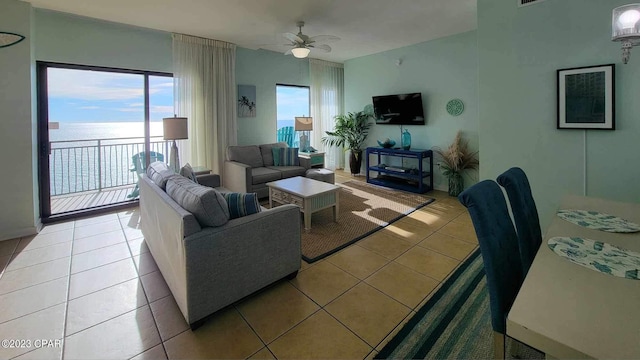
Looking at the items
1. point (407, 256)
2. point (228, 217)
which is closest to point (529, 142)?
point (407, 256)

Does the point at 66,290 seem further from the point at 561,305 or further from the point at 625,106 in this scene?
the point at 625,106

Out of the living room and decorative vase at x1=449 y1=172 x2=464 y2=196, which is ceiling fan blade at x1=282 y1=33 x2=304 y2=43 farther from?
decorative vase at x1=449 y1=172 x2=464 y2=196

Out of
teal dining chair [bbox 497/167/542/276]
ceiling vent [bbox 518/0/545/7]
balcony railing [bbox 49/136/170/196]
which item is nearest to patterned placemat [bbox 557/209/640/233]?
teal dining chair [bbox 497/167/542/276]

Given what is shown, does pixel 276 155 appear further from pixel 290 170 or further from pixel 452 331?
pixel 452 331

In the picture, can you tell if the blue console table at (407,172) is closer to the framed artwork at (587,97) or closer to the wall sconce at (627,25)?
the framed artwork at (587,97)

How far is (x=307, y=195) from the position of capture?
135 inches

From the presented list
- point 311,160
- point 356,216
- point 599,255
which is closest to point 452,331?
point 599,255

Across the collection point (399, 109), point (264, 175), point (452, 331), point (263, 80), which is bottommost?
point (452, 331)

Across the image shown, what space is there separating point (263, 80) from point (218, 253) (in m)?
4.62

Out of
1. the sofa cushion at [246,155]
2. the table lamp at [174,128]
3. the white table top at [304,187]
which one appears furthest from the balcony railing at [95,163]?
the white table top at [304,187]

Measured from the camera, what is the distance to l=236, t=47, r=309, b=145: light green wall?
5.50 m

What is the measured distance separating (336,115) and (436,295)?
550 centimetres

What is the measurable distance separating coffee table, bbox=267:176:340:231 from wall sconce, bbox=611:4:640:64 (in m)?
2.69

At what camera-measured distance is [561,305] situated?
89 centimetres
